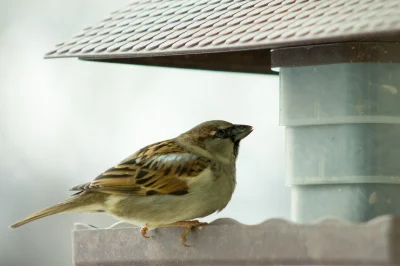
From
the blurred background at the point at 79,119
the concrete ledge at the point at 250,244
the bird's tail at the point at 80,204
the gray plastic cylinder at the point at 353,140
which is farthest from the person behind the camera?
the blurred background at the point at 79,119

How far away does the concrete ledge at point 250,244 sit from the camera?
4.89 meters

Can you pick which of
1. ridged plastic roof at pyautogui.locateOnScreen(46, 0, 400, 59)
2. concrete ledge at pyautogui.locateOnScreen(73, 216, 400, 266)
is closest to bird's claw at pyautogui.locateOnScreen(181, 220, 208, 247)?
concrete ledge at pyautogui.locateOnScreen(73, 216, 400, 266)

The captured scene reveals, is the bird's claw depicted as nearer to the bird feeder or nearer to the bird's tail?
the bird feeder

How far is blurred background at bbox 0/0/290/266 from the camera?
37.7 feet

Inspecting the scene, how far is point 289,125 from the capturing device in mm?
5844

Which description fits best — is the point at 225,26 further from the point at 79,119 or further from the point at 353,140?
the point at 79,119

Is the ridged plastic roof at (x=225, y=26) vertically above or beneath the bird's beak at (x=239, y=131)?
above

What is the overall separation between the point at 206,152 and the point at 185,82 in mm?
6981

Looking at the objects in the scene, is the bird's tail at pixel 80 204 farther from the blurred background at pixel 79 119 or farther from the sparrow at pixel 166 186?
the blurred background at pixel 79 119

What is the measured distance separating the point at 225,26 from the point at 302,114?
21.7 inches

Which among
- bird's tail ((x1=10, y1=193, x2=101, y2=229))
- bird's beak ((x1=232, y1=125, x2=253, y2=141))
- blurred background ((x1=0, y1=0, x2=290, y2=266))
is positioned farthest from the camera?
blurred background ((x1=0, y1=0, x2=290, y2=266))

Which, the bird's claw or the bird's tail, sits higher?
the bird's tail

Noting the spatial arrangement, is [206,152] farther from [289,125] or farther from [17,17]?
[17,17]

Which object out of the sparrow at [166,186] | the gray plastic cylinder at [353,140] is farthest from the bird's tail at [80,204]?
the gray plastic cylinder at [353,140]
